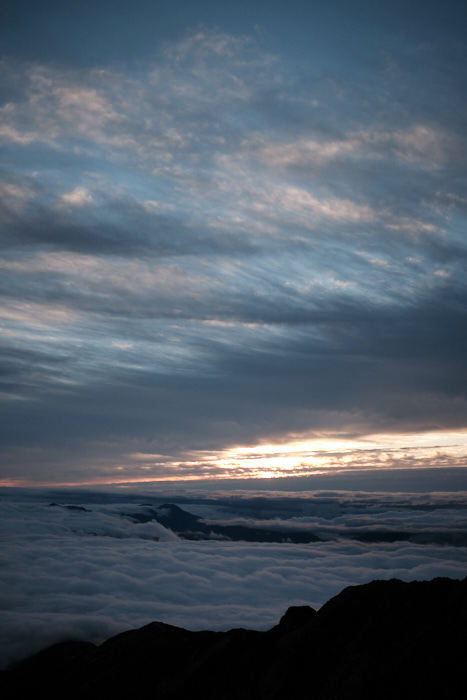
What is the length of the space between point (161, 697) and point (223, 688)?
1116 cm

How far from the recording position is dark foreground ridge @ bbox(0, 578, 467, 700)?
24562 millimetres

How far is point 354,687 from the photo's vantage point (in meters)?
25.4

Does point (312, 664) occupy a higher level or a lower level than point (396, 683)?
lower

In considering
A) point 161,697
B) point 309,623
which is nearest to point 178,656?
point 161,697

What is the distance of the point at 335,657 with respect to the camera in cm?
3203

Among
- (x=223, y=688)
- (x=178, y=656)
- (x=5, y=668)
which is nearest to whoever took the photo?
(x=223, y=688)

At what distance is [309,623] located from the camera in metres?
37.0

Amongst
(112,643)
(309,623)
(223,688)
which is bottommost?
(112,643)

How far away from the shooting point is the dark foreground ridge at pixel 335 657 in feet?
80.6

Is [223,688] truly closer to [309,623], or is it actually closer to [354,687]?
[309,623]

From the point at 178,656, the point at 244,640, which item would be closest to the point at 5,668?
the point at 178,656

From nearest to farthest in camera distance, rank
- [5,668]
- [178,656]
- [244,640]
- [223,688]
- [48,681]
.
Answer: [223,688], [244,640], [178,656], [48,681], [5,668]

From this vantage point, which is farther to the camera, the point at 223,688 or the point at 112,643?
the point at 112,643

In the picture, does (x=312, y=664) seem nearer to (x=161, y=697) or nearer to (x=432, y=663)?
(x=432, y=663)
